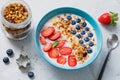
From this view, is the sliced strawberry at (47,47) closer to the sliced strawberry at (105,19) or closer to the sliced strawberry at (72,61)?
the sliced strawberry at (72,61)

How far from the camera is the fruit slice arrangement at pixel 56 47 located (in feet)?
3.54

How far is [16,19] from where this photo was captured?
1.06 meters

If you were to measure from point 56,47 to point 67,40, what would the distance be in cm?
4

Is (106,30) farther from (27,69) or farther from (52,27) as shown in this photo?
(27,69)

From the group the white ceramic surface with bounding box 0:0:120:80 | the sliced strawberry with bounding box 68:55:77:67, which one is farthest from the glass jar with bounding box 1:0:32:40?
the sliced strawberry with bounding box 68:55:77:67

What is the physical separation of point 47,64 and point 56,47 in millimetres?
58

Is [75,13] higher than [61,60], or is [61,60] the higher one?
[75,13]

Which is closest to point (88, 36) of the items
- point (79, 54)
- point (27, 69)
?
point (79, 54)

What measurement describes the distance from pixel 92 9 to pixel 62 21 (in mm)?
115

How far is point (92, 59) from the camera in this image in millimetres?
1081

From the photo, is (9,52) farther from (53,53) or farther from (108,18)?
(108,18)

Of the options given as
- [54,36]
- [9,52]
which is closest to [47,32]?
[54,36]

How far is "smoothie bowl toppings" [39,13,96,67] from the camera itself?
1.08m

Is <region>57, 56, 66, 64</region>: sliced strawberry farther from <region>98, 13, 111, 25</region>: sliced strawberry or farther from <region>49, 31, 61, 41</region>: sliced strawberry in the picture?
<region>98, 13, 111, 25</region>: sliced strawberry
